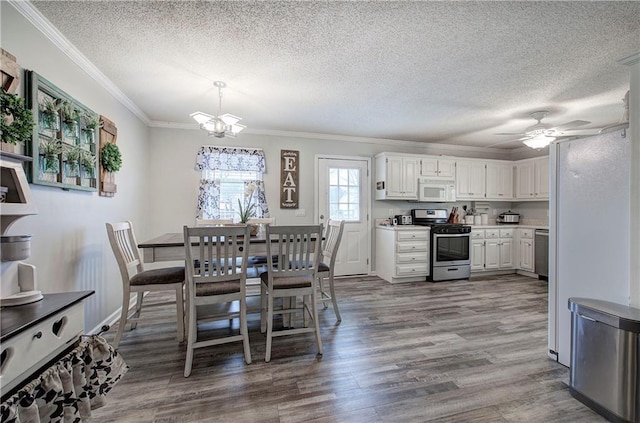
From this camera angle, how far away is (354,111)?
3.58m

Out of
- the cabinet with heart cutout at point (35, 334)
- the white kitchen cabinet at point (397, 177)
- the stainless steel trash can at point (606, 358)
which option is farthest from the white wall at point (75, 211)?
the white kitchen cabinet at point (397, 177)

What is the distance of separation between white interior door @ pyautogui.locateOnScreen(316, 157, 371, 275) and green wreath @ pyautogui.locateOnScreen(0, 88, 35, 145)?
139 inches

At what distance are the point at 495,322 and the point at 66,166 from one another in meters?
4.12

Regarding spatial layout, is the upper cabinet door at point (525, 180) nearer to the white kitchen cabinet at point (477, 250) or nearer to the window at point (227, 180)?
the white kitchen cabinet at point (477, 250)

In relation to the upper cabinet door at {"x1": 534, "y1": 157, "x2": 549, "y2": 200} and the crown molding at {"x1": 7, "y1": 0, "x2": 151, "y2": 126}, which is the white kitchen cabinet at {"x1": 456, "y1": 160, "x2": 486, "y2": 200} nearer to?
the upper cabinet door at {"x1": 534, "y1": 157, "x2": 549, "y2": 200}

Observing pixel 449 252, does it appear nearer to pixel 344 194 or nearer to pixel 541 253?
pixel 541 253

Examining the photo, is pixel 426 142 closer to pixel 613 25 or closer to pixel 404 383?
pixel 613 25

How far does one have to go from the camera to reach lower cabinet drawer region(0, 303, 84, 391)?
91cm

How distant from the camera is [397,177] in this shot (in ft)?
15.7

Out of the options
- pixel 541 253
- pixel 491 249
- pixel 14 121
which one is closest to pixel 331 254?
pixel 14 121

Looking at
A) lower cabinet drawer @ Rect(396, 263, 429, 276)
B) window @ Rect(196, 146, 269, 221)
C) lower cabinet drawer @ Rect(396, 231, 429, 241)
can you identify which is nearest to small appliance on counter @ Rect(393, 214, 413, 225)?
lower cabinet drawer @ Rect(396, 231, 429, 241)

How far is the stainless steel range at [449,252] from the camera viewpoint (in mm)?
4566

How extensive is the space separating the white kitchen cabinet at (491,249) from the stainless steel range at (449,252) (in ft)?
0.74

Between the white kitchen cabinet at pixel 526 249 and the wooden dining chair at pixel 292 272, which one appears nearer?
the wooden dining chair at pixel 292 272
